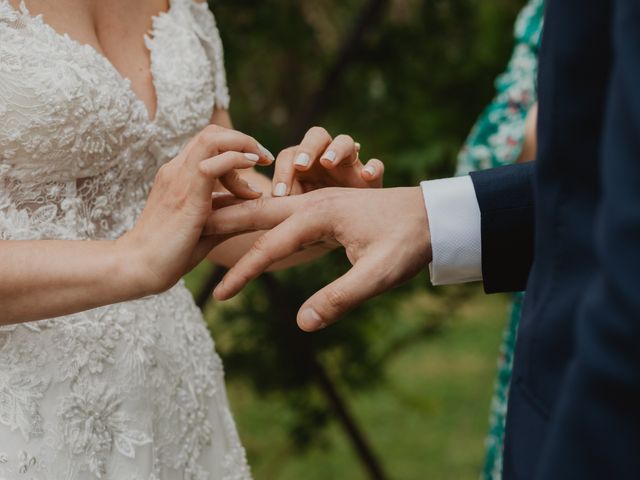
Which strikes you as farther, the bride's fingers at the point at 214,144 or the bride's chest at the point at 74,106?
the bride's chest at the point at 74,106

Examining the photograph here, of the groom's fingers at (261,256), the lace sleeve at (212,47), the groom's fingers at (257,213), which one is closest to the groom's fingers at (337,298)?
the groom's fingers at (261,256)

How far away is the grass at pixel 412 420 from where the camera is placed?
14.4ft

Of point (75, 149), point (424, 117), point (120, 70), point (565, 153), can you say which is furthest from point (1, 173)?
point (424, 117)

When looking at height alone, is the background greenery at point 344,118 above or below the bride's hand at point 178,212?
below

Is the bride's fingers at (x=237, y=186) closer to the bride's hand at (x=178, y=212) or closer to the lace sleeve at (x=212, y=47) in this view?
the bride's hand at (x=178, y=212)

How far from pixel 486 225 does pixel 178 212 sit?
0.52 m

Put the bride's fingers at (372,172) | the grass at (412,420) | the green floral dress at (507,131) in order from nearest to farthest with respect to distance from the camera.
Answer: the bride's fingers at (372,172) → the green floral dress at (507,131) → the grass at (412,420)

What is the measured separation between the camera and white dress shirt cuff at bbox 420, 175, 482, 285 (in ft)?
5.05

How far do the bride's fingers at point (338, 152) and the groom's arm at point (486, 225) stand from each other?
0.58ft

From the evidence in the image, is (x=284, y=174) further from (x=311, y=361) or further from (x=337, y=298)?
(x=311, y=361)

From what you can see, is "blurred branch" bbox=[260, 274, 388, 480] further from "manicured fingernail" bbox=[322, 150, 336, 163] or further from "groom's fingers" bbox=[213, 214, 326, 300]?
"groom's fingers" bbox=[213, 214, 326, 300]

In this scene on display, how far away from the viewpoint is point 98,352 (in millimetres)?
1695

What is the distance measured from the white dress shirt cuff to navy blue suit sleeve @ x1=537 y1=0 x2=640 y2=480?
0.69m

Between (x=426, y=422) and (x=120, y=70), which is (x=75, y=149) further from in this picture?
(x=426, y=422)
